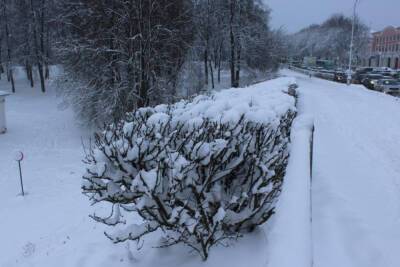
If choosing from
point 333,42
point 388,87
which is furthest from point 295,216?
point 333,42

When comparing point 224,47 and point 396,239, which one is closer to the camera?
point 396,239

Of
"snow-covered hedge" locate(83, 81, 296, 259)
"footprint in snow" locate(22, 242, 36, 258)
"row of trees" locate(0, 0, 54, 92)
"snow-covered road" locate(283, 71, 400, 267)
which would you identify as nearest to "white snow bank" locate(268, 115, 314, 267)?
"snow-covered hedge" locate(83, 81, 296, 259)

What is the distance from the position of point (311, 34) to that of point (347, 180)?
398 ft

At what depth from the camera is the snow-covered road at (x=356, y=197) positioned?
4.30 m

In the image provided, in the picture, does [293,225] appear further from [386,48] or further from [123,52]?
[386,48]

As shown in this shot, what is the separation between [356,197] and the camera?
5941 mm

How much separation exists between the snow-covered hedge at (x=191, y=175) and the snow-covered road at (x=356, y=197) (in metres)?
0.92

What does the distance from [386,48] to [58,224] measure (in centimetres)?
10048

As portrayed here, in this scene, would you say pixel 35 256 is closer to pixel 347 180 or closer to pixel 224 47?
pixel 347 180

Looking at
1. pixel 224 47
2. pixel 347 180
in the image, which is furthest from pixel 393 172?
pixel 224 47

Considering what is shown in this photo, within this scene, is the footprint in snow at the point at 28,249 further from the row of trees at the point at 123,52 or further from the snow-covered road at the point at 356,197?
the row of trees at the point at 123,52

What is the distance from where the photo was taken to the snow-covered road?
4297 millimetres

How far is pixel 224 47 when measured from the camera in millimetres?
39531

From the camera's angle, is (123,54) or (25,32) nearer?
(123,54)
